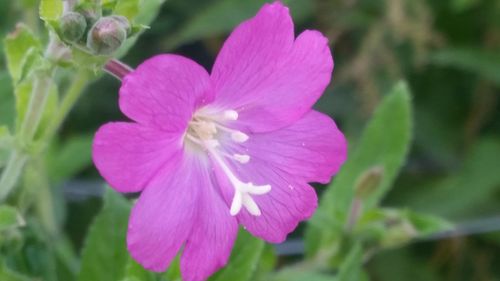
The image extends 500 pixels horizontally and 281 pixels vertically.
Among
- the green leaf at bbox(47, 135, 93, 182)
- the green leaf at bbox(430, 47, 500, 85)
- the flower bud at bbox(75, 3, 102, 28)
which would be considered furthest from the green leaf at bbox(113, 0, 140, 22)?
the green leaf at bbox(430, 47, 500, 85)

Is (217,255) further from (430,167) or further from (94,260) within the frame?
→ (430,167)

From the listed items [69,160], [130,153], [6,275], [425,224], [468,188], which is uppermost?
[130,153]

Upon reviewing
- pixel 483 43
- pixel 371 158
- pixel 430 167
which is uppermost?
pixel 371 158

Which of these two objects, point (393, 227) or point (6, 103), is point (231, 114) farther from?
point (6, 103)

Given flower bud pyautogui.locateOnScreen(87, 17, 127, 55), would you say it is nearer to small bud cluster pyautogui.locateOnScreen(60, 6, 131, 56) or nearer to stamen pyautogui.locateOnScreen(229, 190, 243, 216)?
small bud cluster pyautogui.locateOnScreen(60, 6, 131, 56)

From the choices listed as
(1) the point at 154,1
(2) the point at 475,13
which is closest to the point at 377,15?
(2) the point at 475,13

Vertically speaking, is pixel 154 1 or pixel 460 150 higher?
pixel 154 1

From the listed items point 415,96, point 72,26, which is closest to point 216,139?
point 72,26
